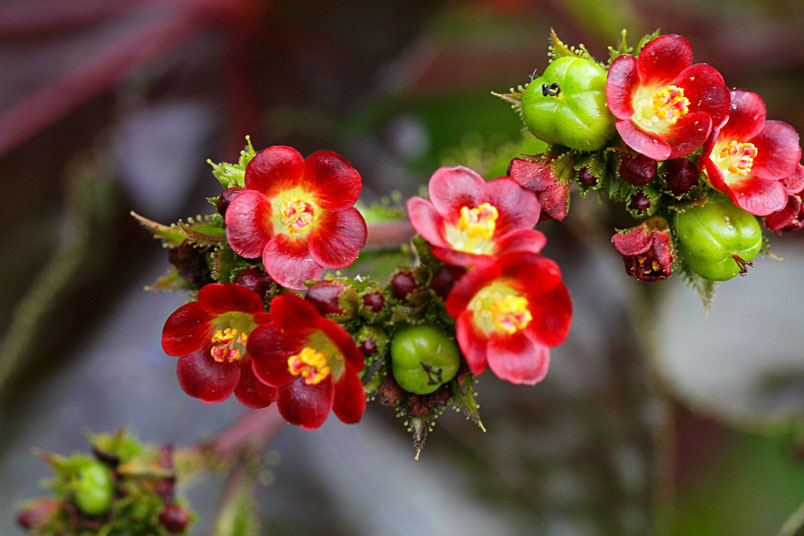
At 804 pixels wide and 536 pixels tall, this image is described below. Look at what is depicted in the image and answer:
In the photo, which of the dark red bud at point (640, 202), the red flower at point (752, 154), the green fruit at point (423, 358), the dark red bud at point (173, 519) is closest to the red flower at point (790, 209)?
the red flower at point (752, 154)

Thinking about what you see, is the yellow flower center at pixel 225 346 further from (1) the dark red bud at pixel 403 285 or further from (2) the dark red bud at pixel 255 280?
(1) the dark red bud at pixel 403 285

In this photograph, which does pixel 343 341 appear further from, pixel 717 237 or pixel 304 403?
pixel 717 237

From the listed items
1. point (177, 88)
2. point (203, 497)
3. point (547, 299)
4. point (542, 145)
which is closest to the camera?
point (547, 299)

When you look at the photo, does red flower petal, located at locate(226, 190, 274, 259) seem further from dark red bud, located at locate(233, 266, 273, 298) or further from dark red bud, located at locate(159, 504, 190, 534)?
dark red bud, located at locate(159, 504, 190, 534)

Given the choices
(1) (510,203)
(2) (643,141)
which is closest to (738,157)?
(2) (643,141)

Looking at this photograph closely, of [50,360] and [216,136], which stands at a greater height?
[216,136]

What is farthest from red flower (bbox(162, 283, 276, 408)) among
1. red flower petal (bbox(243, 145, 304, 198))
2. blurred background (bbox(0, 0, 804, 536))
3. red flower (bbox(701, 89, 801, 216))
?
blurred background (bbox(0, 0, 804, 536))

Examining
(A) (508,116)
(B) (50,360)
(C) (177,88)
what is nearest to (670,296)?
(A) (508,116)

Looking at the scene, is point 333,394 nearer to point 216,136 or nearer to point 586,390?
point 586,390
